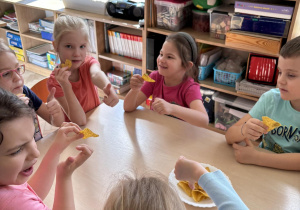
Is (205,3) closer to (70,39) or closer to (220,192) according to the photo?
(70,39)

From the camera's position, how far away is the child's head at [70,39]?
5.41ft

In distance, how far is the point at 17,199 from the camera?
2.63 feet

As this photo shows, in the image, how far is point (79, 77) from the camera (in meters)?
1.84

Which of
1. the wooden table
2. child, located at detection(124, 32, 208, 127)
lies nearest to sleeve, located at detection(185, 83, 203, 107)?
child, located at detection(124, 32, 208, 127)

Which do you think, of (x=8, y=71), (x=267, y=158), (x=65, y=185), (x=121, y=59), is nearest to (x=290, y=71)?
(x=267, y=158)

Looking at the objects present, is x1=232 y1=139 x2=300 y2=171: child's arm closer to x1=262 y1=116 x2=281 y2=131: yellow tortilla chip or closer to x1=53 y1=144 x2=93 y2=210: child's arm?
x1=262 y1=116 x2=281 y2=131: yellow tortilla chip

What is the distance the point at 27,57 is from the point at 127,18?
202cm

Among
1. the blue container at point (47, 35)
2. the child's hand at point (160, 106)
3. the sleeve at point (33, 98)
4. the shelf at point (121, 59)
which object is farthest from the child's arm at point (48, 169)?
the blue container at point (47, 35)

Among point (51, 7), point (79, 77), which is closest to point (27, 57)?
point (51, 7)

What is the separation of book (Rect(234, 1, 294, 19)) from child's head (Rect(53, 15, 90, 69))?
4.24 feet

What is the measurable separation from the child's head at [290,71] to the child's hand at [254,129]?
0.74 ft

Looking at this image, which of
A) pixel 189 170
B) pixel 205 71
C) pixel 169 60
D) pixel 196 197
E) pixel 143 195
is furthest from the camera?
pixel 205 71

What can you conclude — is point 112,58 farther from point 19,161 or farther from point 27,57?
point 19,161

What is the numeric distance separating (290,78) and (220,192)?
0.75 m
